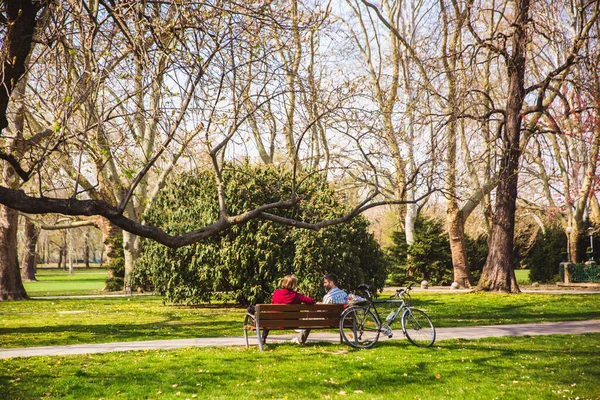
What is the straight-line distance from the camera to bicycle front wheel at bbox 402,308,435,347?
35.8ft

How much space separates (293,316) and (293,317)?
0.02 meters

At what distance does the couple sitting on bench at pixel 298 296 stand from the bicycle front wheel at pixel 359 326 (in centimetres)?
63

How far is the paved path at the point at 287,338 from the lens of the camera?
1081cm

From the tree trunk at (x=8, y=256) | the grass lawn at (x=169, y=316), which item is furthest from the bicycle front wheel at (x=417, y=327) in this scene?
the tree trunk at (x=8, y=256)

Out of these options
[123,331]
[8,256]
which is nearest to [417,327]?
[123,331]

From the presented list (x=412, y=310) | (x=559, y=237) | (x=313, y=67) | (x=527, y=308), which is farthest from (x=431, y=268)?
(x=412, y=310)

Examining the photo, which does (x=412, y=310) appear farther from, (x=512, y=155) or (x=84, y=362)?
(x=512, y=155)

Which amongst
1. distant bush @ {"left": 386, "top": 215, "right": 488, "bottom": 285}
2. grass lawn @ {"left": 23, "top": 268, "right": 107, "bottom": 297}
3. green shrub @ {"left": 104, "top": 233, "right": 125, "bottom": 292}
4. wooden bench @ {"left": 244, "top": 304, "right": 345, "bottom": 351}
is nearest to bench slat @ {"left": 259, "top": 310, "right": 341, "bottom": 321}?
wooden bench @ {"left": 244, "top": 304, "right": 345, "bottom": 351}

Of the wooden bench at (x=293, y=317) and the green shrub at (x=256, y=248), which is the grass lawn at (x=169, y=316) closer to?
the green shrub at (x=256, y=248)

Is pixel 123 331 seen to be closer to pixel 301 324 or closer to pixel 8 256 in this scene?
pixel 301 324

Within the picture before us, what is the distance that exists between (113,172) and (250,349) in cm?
1759

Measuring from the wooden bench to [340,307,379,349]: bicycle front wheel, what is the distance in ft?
0.69

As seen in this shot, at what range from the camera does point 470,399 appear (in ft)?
24.6

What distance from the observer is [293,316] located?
35.4 ft
